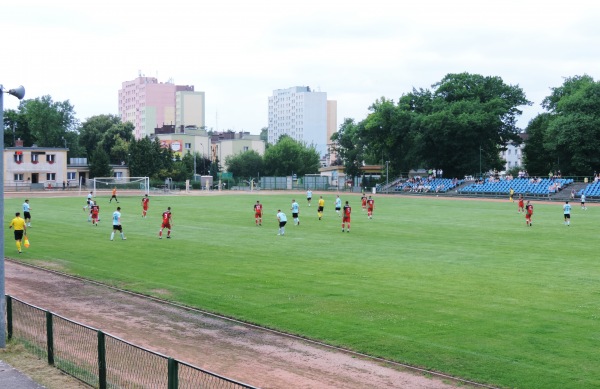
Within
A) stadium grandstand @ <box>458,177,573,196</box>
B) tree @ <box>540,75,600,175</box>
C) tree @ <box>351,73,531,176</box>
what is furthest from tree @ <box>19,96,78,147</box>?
tree @ <box>540,75,600,175</box>

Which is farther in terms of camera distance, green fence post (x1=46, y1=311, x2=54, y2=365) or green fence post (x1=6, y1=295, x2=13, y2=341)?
green fence post (x1=6, y1=295, x2=13, y2=341)

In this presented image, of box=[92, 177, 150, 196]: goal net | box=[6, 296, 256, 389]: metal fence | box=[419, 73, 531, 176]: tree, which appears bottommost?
box=[6, 296, 256, 389]: metal fence

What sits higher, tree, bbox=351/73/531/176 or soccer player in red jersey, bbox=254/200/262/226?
tree, bbox=351/73/531/176

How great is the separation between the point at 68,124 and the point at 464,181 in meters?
85.8

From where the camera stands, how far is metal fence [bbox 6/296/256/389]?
989cm

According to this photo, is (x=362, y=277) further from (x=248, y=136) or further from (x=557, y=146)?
(x=248, y=136)

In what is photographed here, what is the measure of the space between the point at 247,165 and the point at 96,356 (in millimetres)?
131996

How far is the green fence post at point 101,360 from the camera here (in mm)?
11453

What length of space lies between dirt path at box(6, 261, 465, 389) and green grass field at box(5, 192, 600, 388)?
31.7 inches

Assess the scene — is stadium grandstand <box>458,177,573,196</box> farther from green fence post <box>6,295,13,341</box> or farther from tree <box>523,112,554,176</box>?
green fence post <box>6,295,13,341</box>

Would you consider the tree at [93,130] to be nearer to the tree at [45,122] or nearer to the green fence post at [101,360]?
the tree at [45,122]

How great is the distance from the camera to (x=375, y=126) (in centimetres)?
10344

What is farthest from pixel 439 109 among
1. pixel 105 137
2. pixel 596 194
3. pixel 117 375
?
pixel 117 375

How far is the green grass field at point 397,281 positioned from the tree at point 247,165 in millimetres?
97530
